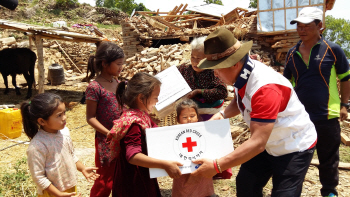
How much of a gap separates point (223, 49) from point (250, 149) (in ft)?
2.14

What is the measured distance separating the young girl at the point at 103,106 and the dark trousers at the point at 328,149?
6.72 feet

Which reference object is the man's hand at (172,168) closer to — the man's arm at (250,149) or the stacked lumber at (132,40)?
the man's arm at (250,149)

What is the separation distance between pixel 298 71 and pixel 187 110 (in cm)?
137

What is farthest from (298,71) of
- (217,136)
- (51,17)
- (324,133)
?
(51,17)

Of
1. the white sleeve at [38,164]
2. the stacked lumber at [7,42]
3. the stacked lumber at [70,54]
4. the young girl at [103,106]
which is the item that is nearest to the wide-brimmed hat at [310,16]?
the young girl at [103,106]

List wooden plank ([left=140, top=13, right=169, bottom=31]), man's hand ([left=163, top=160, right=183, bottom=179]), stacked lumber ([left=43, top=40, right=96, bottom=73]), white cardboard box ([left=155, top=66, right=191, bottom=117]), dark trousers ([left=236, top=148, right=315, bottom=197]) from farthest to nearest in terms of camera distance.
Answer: stacked lumber ([left=43, top=40, right=96, bottom=73]), wooden plank ([left=140, top=13, right=169, bottom=31]), white cardboard box ([left=155, top=66, right=191, bottom=117]), dark trousers ([left=236, top=148, right=315, bottom=197]), man's hand ([left=163, top=160, right=183, bottom=179])

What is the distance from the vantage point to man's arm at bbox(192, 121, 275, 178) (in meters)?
1.60

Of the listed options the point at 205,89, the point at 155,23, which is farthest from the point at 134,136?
the point at 155,23

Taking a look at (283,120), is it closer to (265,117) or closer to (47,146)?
(265,117)

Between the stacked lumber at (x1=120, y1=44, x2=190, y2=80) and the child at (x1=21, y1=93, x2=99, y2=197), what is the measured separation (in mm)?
5593

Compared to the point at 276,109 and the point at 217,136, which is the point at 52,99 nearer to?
the point at 217,136

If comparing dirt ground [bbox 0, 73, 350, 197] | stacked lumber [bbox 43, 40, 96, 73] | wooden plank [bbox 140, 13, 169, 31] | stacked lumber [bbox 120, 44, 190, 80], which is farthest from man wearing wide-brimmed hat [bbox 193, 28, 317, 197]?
stacked lumber [bbox 43, 40, 96, 73]

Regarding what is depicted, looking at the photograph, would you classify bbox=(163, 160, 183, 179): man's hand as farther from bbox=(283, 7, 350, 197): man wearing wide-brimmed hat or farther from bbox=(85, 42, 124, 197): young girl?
bbox=(283, 7, 350, 197): man wearing wide-brimmed hat

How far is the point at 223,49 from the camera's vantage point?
1718mm
